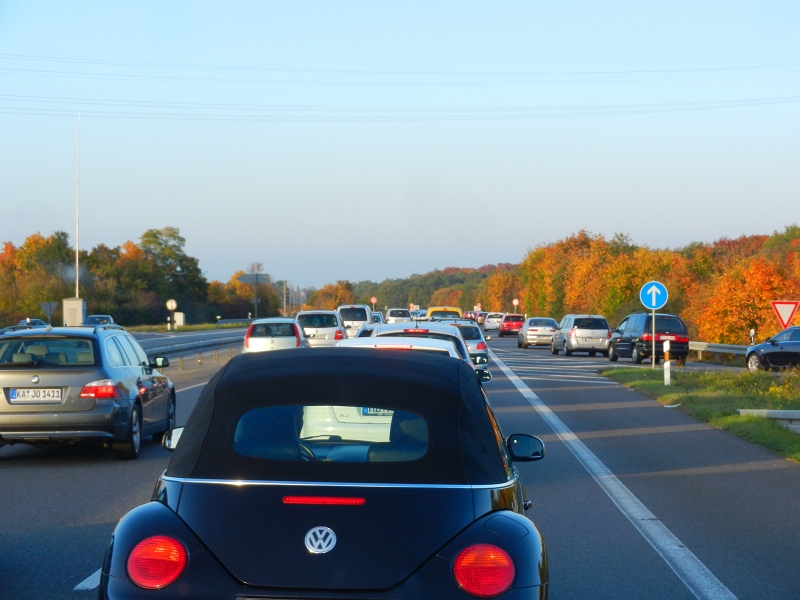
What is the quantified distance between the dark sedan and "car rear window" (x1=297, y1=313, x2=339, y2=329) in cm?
1409

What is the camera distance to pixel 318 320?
33469 millimetres

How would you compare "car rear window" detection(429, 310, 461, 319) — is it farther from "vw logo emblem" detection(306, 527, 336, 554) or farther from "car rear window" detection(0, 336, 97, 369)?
"vw logo emblem" detection(306, 527, 336, 554)

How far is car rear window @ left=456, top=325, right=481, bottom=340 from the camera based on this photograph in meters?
22.0

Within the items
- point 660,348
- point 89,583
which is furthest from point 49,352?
point 660,348

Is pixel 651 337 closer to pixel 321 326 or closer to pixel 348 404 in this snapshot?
pixel 321 326

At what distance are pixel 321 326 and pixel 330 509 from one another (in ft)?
98.0

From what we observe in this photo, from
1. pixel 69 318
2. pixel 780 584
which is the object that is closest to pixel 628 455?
pixel 780 584

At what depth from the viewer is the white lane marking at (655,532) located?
608 centimetres

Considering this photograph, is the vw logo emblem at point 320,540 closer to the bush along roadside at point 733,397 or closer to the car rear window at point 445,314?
the bush along roadside at point 733,397

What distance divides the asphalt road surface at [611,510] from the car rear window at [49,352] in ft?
3.99

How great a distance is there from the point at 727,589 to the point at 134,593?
4.07 meters

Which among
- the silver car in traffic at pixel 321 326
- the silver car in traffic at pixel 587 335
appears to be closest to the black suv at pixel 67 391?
the silver car in traffic at pixel 321 326

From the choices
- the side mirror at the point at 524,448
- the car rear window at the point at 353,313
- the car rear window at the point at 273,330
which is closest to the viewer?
the side mirror at the point at 524,448

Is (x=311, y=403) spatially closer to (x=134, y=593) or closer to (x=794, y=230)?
(x=134, y=593)
